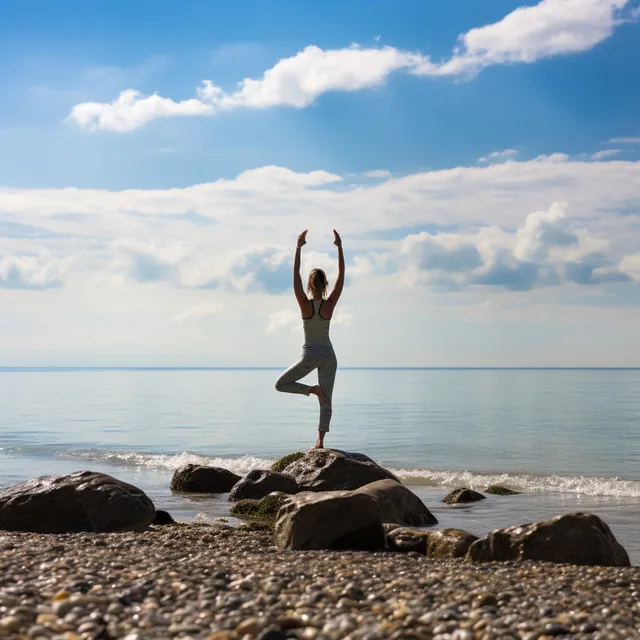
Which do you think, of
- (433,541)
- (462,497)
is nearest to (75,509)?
(433,541)

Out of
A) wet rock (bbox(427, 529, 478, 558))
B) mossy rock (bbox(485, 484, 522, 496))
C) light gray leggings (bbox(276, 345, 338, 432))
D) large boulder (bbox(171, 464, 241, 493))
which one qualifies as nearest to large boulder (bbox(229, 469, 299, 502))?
light gray leggings (bbox(276, 345, 338, 432))

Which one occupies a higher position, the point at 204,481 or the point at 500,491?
the point at 204,481

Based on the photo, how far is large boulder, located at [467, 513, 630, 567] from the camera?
823 centimetres

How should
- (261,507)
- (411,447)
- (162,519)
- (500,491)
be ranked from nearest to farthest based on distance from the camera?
(162,519)
(261,507)
(500,491)
(411,447)

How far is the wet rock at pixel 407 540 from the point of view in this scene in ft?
30.3

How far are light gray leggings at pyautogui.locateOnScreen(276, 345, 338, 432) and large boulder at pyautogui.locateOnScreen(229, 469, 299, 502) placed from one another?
1227mm

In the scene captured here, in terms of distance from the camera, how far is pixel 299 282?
1337 cm

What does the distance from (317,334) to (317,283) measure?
2.95 ft

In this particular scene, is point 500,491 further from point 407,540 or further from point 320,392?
point 407,540

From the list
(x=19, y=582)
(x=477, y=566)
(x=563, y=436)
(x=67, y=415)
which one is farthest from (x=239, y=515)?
(x=67, y=415)

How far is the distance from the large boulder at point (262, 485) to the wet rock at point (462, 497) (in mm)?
3116

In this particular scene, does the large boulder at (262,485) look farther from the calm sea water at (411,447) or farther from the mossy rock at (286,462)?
the mossy rock at (286,462)

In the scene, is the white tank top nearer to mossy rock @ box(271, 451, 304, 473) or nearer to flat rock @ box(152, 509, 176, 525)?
mossy rock @ box(271, 451, 304, 473)

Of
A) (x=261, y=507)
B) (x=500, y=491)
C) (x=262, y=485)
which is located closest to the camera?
(x=261, y=507)
